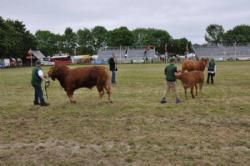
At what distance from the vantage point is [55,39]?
13750 cm

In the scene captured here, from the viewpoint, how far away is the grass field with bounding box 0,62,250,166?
7777mm

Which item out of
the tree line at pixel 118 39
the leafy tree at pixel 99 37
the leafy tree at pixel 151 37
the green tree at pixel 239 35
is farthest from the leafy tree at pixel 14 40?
the green tree at pixel 239 35

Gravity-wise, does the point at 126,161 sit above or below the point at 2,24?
below

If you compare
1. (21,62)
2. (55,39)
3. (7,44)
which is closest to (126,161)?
(7,44)

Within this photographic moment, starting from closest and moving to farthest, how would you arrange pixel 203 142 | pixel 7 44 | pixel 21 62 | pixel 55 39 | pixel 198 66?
pixel 203 142
pixel 198 66
pixel 7 44
pixel 21 62
pixel 55 39

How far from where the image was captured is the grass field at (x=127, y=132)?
25.5ft

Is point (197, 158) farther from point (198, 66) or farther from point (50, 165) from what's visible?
point (198, 66)

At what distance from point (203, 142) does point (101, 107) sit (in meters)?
5.93

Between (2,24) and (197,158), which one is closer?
(197,158)

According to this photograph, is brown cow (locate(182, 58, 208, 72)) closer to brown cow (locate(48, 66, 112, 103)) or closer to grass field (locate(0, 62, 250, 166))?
grass field (locate(0, 62, 250, 166))

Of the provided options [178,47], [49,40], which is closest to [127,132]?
[178,47]

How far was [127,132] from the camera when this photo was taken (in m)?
9.92

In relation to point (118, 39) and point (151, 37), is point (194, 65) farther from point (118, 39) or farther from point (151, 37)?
point (151, 37)

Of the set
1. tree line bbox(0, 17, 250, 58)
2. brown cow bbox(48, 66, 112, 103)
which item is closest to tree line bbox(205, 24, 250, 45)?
tree line bbox(0, 17, 250, 58)
